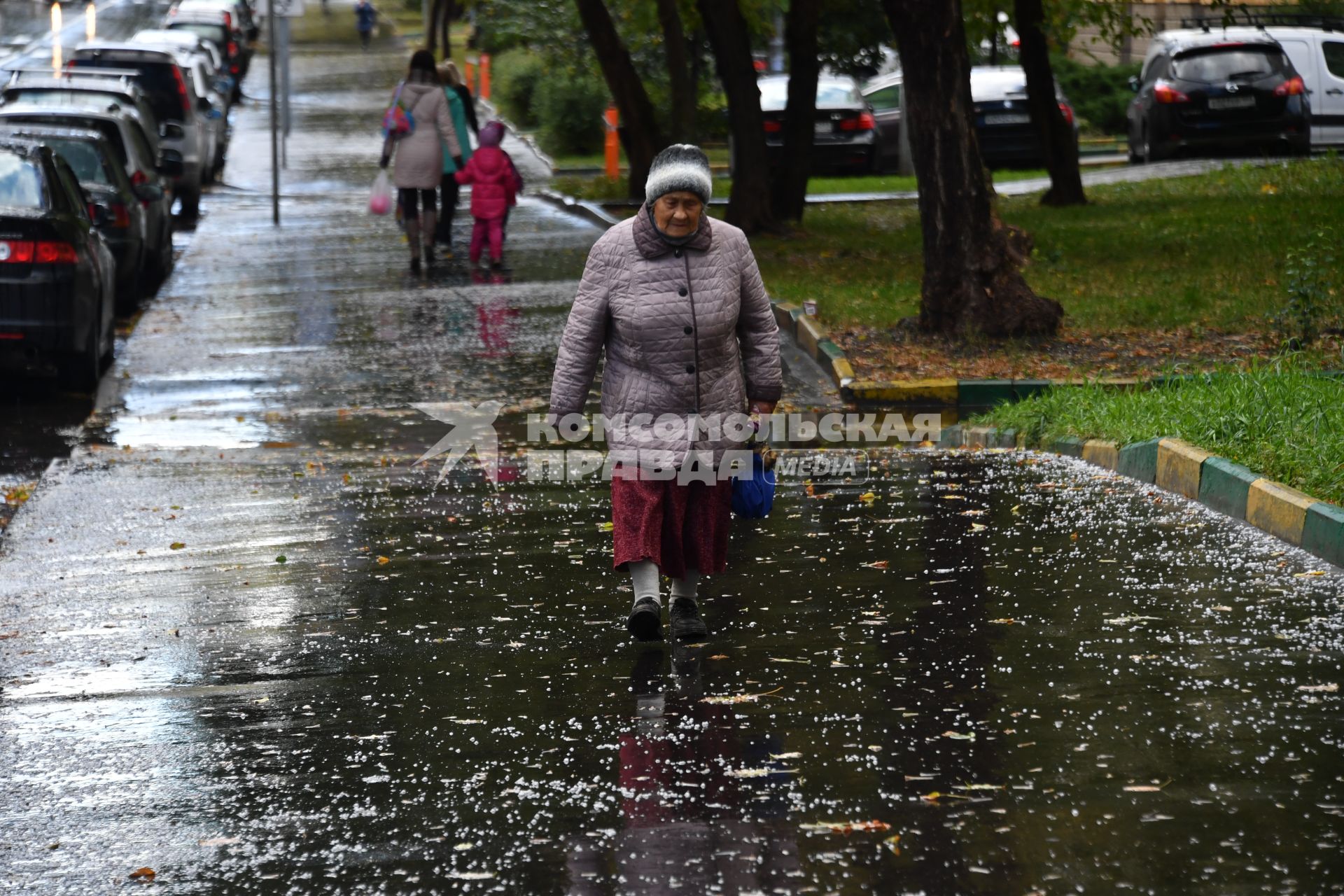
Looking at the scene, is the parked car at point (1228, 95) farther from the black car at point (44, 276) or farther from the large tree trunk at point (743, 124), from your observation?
the black car at point (44, 276)

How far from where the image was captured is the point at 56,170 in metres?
13.7

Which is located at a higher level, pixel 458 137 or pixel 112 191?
pixel 458 137

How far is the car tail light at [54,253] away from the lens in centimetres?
1281

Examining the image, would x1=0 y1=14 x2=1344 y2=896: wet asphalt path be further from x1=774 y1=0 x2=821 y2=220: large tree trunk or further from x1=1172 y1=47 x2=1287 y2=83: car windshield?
x1=1172 y1=47 x2=1287 y2=83: car windshield

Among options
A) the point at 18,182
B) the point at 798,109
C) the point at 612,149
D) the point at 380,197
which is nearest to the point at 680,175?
the point at 18,182

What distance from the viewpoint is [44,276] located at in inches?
505

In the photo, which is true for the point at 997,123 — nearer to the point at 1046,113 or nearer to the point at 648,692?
the point at 1046,113

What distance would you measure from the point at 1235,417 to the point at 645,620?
3.70m

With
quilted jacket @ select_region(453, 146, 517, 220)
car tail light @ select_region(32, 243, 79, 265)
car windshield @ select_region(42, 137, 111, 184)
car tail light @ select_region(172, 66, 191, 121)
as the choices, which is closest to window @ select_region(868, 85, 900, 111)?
car tail light @ select_region(172, 66, 191, 121)

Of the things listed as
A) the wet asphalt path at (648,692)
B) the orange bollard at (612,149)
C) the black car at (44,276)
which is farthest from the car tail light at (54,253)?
the orange bollard at (612,149)

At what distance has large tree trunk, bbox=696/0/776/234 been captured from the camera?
20.8 metres

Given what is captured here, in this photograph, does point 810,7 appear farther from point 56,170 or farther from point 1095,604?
point 1095,604

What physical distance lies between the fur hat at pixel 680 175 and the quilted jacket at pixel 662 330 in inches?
4.4

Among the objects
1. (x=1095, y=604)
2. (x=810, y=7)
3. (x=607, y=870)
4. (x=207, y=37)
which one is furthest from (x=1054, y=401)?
(x=207, y=37)
